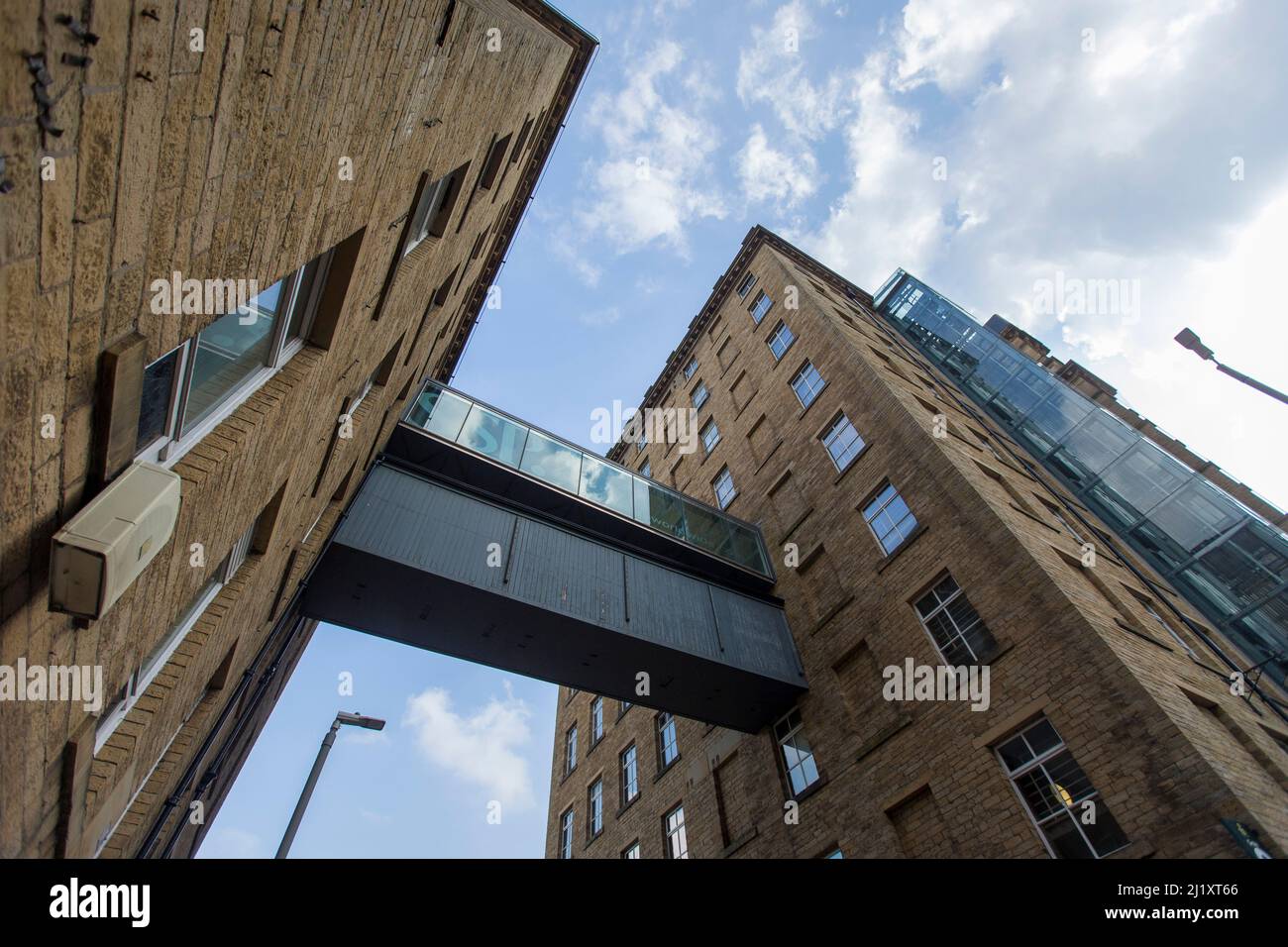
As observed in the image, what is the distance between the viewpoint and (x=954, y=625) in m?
10.8

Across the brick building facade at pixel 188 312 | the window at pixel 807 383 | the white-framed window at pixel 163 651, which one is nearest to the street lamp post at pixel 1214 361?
the window at pixel 807 383

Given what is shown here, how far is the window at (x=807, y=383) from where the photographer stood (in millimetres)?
17797

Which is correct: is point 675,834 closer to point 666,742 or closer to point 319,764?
point 666,742

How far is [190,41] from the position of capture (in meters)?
2.60

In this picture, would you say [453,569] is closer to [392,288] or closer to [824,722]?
[392,288]

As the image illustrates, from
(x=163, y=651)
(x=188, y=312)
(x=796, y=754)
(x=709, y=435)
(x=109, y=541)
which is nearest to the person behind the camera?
(x=109, y=541)

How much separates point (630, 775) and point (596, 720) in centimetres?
340

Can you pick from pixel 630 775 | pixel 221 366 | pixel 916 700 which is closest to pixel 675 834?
pixel 630 775

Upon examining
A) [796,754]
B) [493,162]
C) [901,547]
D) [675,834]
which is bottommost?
[675,834]

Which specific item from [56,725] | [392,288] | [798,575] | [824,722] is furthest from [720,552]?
[56,725]

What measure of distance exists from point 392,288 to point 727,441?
15.3 metres

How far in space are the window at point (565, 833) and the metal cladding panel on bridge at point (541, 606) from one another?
28.0ft

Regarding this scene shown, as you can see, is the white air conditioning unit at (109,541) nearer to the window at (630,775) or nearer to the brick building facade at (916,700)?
the brick building facade at (916,700)
